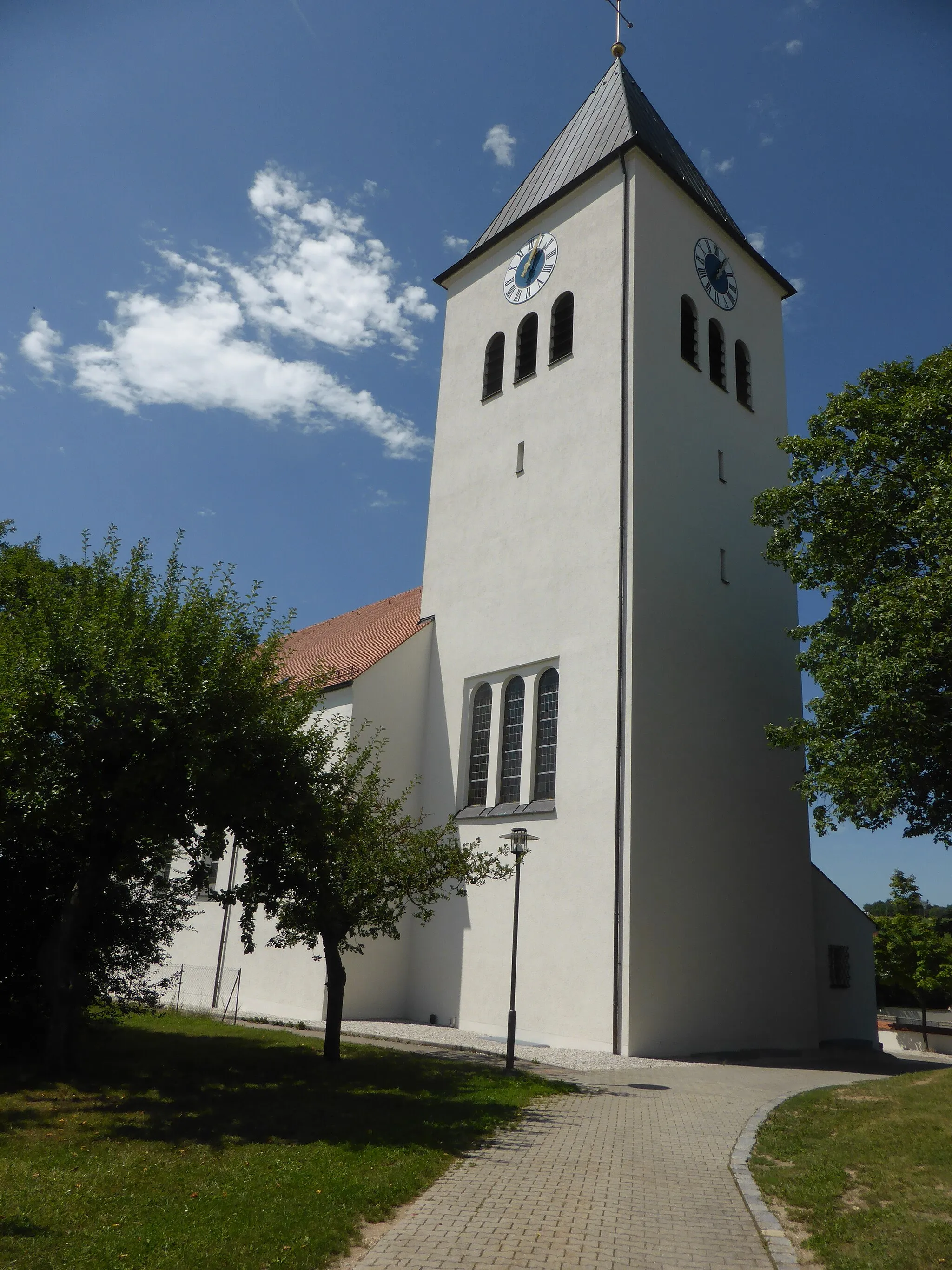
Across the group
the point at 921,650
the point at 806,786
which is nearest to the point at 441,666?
the point at 806,786

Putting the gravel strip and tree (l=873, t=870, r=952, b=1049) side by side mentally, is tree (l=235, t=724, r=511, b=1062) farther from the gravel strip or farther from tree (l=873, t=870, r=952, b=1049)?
tree (l=873, t=870, r=952, b=1049)

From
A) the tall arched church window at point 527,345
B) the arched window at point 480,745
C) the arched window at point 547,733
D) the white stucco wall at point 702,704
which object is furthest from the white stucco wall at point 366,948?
the tall arched church window at point 527,345

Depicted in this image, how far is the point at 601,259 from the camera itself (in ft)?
74.3

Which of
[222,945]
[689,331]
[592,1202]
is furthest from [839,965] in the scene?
[592,1202]

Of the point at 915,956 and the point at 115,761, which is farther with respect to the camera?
the point at 915,956

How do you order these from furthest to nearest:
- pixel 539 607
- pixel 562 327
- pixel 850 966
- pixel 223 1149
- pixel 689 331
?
pixel 562 327 < pixel 689 331 < pixel 850 966 < pixel 539 607 < pixel 223 1149

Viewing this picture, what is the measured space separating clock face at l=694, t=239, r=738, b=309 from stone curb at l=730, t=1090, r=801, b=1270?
20.2m

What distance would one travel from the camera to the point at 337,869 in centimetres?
1291

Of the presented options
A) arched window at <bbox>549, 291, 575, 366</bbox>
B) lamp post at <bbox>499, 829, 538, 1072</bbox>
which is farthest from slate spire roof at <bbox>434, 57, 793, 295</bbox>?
lamp post at <bbox>499, 829, 538, 1072</bbox>

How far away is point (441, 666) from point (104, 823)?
476 inches

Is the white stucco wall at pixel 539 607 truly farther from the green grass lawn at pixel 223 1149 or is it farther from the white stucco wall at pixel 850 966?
the white stucco wall at pixel 850 966

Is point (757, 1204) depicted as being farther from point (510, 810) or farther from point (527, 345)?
point (527, 345)

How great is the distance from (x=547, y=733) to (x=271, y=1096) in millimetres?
10694

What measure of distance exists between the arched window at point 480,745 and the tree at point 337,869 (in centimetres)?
678
